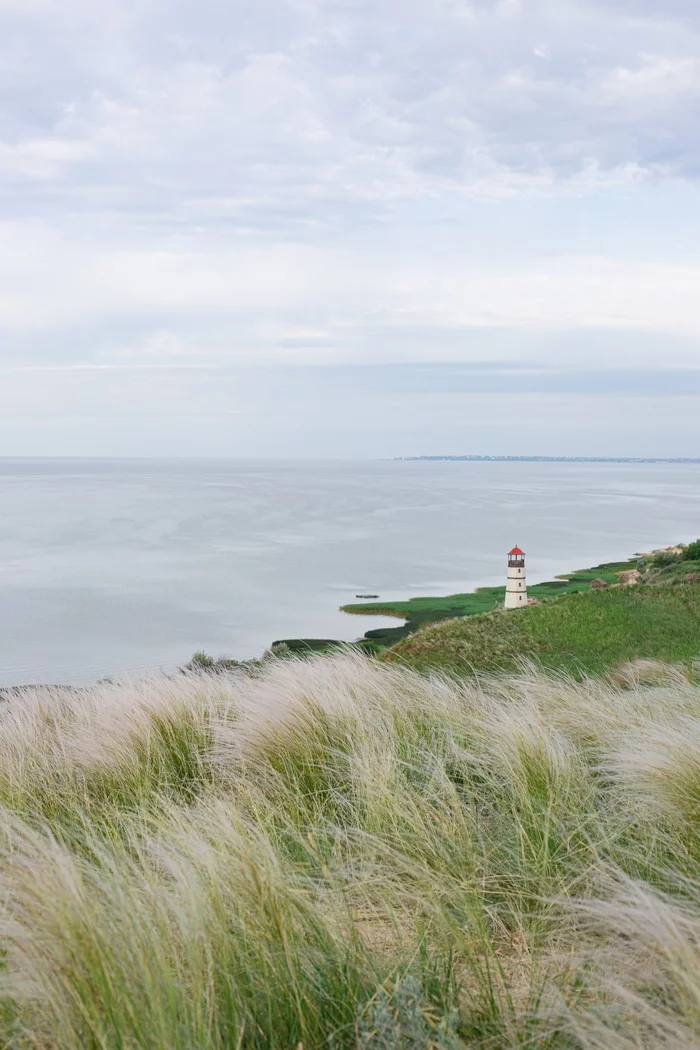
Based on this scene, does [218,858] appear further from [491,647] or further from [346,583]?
[346,583]

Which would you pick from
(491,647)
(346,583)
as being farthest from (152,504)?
(491,647)

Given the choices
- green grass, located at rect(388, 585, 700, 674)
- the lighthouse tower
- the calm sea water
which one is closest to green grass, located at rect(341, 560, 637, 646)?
the lighthouse tower

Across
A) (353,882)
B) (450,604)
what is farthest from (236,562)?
(353,882)

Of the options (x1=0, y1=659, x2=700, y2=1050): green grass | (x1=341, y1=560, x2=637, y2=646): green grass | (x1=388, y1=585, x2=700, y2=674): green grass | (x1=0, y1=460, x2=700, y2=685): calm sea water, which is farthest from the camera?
(x1=0, y1=460, x2=700, y2=685): calm sea water

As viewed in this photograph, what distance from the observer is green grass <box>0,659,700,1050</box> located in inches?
89.6

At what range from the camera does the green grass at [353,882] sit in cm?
228

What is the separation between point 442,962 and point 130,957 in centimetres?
94

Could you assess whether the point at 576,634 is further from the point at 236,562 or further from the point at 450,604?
the point at 236,562

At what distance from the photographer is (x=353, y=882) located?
124 inches

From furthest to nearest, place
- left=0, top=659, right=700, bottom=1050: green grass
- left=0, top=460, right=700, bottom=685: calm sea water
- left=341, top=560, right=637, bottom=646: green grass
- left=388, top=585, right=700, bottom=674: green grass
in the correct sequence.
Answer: left=0, top=460, right=700, bottom=685: calm sea water, left=341, top=560, right=637, bottom=646: green grass, left=388, top=585, right=700, bottom=674: green grass, left=0, top=659, right=700, bottom=1050: green grass

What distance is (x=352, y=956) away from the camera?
258 cm

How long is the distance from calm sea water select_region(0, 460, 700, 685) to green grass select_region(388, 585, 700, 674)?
1625 centimetres

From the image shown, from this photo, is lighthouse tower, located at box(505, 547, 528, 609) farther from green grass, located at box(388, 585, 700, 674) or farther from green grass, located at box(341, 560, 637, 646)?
green grass, located at box(388, 585, 700, 674)

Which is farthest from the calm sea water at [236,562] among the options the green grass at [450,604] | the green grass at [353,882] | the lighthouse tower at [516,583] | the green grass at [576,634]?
the green grass at [353,882]
